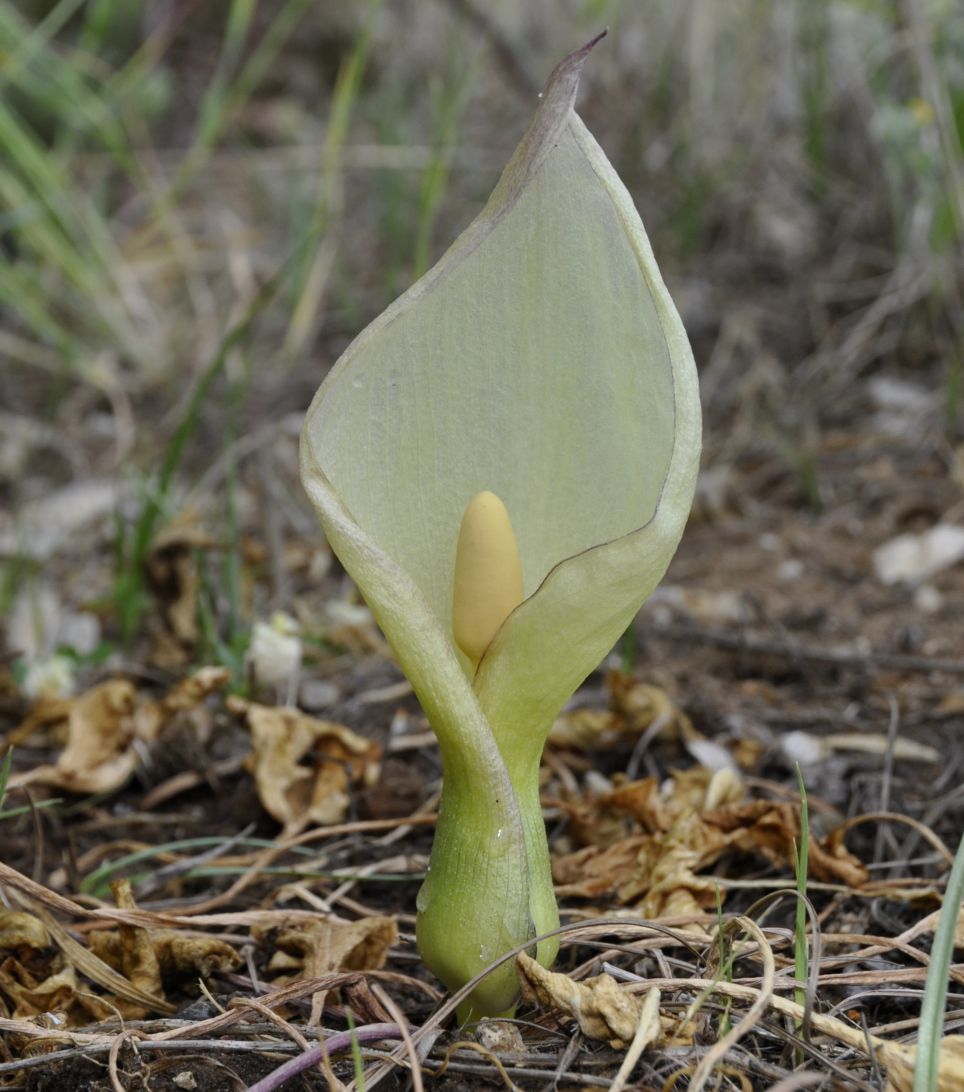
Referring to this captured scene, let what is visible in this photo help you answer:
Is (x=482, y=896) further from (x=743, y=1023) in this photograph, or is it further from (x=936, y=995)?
(x=936, y=995)

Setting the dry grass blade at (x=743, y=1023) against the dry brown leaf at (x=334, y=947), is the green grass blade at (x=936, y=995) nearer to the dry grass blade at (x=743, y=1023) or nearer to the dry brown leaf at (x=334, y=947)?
the dry grass blade at (x=743, y=1023)

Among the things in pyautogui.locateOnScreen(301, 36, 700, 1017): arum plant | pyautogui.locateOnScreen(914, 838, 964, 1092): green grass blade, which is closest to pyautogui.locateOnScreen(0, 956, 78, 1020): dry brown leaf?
pyautogui.locateOnScreen(301, 36, 700, 1017): arum plant

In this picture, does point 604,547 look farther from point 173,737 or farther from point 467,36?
point 467,36

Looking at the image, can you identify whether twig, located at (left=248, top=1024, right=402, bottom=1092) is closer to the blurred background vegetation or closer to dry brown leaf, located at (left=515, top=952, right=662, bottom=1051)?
dry brown leaf, located at (left=515, top=952, right=662, bottom=1051)

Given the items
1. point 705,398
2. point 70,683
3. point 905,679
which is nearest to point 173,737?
point 70,683

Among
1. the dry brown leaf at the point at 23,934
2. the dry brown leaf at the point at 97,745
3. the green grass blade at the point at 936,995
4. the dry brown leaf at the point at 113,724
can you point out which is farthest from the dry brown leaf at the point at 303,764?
the green grass blade at the point at 936,995
